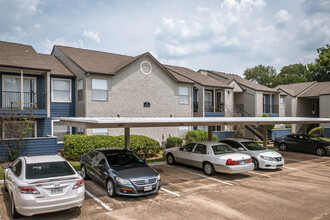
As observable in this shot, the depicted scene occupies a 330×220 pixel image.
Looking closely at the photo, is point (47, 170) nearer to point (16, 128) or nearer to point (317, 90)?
point (16, 128)

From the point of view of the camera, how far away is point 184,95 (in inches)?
896

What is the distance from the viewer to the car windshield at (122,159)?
9164 millimetres

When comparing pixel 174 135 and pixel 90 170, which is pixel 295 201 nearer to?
pixel 90 170

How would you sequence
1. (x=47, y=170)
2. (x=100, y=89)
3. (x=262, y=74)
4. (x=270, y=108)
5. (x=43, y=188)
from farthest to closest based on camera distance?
1. (x=262, y=74)
2. (x=270, y=108)
3. (x=100, y=89)
4. (x=47, y=170)
5. (x=43, y=188)

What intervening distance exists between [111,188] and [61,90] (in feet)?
41.7

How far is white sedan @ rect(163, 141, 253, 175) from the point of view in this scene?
10867mm

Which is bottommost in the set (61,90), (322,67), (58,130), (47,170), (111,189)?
(111,189)

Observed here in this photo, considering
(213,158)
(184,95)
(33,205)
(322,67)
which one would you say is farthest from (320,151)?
(322,67)

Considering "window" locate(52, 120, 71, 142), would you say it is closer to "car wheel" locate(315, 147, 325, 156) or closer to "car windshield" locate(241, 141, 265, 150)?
"car windshield" locate(241, 141, 265, 150)

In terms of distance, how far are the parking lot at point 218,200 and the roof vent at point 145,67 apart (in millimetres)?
10571

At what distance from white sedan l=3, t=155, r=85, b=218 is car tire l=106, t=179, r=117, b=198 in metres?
1.55

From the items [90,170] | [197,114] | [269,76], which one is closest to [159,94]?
[197,114]

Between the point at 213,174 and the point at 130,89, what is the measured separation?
1051 cm

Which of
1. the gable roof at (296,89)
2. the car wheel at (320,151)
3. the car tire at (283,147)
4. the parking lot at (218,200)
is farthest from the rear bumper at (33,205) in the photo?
the gable roof at (296,89)
